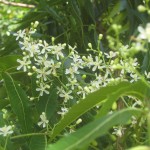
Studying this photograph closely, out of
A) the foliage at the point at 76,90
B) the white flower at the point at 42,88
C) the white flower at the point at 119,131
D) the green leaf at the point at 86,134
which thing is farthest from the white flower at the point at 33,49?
the green leaf at the point at 86,134

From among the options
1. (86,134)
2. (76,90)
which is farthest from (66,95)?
(86,134)

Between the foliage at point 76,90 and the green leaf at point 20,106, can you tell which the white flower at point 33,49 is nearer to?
the foliage at point 76,90

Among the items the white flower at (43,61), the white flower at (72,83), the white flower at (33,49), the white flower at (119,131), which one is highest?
the white flower at (33,49)

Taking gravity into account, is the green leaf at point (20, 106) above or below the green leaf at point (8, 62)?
below

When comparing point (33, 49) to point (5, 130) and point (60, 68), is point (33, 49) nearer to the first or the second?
point (60, 68)

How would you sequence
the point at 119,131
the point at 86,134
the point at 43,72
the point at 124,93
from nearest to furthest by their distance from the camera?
the point at 86,134, the point at 124,93, the point at 119,131, the point at 43,72

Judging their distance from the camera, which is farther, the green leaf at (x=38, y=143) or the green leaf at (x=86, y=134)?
the green leaf at (x=38, y=143)

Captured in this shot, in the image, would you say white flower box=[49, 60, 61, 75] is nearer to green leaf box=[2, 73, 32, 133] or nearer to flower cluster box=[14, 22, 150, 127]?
flower cluster box=[14, 22, 150, 127]

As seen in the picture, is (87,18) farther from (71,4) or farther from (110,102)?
(110,102)

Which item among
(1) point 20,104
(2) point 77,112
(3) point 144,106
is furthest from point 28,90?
(3) point 144,106
